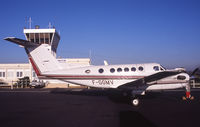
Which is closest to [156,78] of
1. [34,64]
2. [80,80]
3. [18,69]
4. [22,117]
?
[80,80]

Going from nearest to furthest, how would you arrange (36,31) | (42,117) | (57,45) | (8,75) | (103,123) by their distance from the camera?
(103,123) → (42,117) → (8,75) → (36,31) → (57,45)

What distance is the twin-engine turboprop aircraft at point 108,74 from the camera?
11.0m

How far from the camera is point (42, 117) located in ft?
24.3

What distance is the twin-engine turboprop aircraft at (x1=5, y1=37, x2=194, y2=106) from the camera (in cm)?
1096

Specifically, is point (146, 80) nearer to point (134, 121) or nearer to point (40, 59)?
point (134, 121)

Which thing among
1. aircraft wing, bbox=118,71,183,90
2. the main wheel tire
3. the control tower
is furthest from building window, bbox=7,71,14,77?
the main wheel tire

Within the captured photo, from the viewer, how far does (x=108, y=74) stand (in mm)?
11781

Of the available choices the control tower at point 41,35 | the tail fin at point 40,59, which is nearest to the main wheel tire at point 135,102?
the tail fin at point 40,59

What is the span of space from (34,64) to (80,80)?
3.71 m

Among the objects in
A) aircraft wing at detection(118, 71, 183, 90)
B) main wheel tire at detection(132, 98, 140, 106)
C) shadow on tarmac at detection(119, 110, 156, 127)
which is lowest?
shadow on tarmac at detection(119, 110, 156, 127)

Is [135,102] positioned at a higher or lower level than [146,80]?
lower

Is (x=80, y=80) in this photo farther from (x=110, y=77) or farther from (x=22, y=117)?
(x=22, y=117)


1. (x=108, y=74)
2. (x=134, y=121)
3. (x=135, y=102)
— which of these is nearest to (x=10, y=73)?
(x=108, y=74)

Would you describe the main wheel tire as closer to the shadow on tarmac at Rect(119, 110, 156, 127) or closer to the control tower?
the shadow on tarmac at Rect(119, 110, 156, 127)
